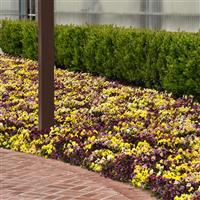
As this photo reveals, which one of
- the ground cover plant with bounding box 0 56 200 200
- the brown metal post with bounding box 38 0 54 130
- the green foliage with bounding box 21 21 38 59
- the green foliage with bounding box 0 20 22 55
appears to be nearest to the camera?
the ground cover plant with bounding box 0 56 200 200

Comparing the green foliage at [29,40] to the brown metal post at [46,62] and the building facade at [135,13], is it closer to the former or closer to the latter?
the building facade at [135,13]

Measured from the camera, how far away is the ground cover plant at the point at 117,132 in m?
7.43

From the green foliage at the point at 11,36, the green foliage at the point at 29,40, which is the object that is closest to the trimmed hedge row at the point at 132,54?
the green foliage at the point at 29,40

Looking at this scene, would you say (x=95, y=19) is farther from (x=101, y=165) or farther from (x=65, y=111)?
(x=101, y=165)

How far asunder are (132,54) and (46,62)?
4069 millimetres

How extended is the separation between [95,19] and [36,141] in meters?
8.46

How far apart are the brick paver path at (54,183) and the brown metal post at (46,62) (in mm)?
1370

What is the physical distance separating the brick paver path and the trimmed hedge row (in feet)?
14.2

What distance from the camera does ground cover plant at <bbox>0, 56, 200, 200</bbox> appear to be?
7.43 metres

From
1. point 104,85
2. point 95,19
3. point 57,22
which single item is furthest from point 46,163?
point 57,22

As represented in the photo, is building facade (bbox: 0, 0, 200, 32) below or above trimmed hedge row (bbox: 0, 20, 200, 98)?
above

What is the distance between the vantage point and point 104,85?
1360 cm

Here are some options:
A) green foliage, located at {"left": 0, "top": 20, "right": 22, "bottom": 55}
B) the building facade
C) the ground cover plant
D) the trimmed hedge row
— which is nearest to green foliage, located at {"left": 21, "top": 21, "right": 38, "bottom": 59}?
the trimmed hedge row

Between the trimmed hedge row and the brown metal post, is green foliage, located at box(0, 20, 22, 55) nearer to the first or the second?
the trimmed hedge row
